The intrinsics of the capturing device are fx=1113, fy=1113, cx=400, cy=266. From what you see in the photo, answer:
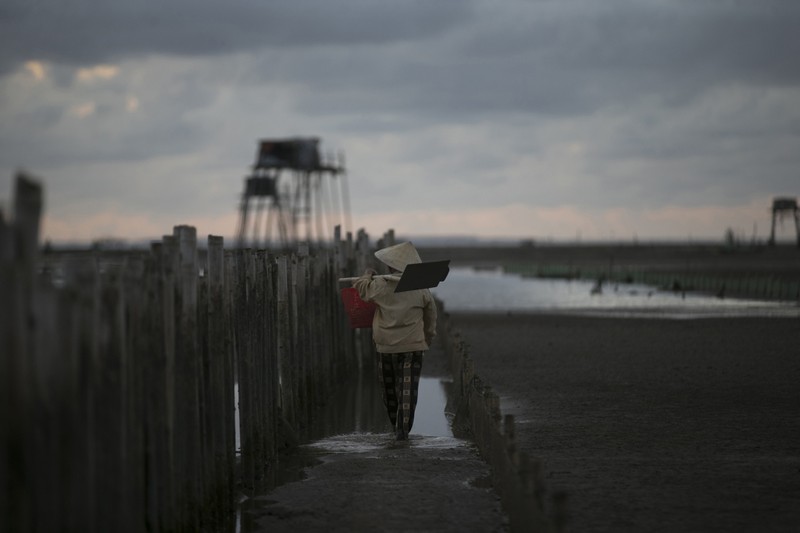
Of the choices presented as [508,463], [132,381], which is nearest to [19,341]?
[132,381]

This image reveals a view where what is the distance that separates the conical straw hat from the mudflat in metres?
2.15

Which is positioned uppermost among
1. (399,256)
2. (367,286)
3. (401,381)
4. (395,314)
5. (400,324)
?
(399,256)

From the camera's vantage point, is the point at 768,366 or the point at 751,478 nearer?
the point at 751,478

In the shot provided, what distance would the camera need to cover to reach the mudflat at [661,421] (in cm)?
818

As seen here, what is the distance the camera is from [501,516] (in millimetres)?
8172

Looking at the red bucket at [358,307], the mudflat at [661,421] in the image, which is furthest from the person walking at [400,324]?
the mudflat at [661,421]

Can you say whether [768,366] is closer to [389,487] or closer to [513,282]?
[389,487]

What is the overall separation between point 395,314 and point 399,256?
1.92ft

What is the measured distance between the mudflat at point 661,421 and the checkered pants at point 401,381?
3.95 feet

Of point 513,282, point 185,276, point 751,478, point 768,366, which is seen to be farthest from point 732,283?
point 185,276

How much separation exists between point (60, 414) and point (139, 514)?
4.35ft

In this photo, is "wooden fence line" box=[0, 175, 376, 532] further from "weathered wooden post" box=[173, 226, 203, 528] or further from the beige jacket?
the beige jacket

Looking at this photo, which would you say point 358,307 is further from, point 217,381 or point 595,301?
point 595,301

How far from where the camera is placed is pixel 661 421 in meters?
12.4
